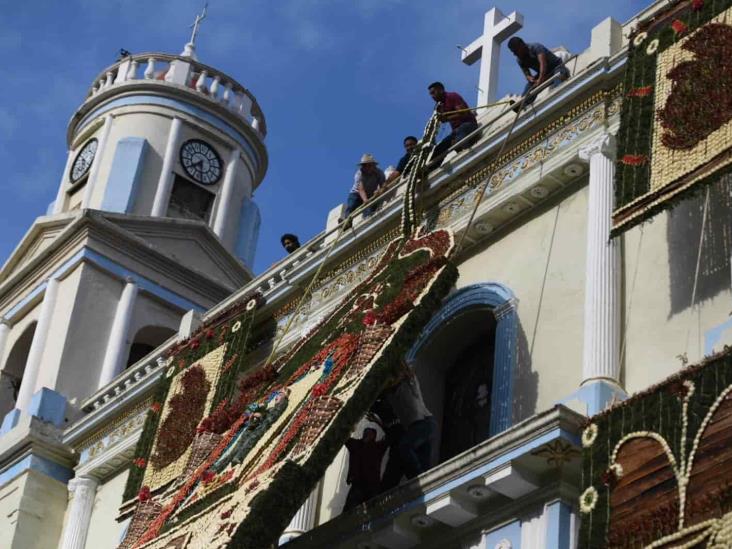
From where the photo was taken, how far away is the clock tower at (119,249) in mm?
23219

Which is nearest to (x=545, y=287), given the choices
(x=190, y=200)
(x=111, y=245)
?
(x=111, y=245)

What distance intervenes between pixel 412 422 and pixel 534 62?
4.30 meters

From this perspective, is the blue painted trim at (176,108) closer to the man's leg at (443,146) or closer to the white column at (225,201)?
the white column at (225,201)

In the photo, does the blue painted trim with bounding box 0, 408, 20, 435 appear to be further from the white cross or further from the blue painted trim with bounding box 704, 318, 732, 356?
the blue painted trim with bounding box 704, 318, 732, 356

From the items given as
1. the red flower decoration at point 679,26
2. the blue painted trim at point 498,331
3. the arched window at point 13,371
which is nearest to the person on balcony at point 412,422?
the blue painted trim at point 498,331

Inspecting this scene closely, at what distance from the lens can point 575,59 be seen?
17.2 m

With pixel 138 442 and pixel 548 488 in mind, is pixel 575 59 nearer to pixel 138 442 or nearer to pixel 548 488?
pixel 548 488

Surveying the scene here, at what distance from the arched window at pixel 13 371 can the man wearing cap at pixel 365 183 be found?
30.0 feet

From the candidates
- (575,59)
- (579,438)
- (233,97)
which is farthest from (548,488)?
(233,97)

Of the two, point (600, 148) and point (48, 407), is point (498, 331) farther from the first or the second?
point (48, 407)

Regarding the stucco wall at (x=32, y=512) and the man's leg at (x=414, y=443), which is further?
the stucco wall at (x=32, y=512)

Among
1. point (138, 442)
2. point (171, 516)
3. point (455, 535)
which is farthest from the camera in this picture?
point (138, 442)

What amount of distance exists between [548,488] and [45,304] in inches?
574

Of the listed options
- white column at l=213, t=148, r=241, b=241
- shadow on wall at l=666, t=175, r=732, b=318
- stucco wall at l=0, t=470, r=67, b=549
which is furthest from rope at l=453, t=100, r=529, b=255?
white column at l=213, t=148, r=241, b=241
